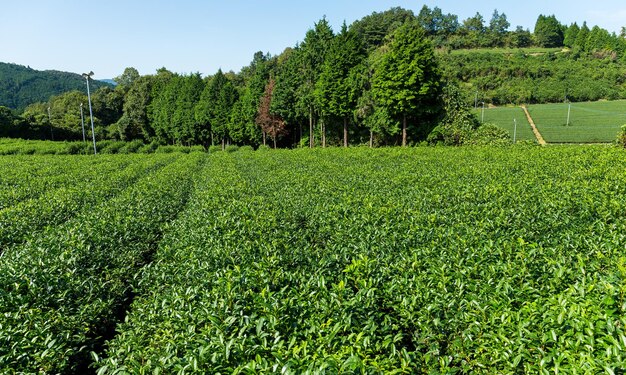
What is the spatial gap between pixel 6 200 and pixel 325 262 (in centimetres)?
1471

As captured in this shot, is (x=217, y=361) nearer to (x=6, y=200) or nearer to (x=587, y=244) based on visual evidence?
(x=587, y=244)

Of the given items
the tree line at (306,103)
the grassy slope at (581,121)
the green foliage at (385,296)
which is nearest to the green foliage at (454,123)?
the tree line at (306,103)

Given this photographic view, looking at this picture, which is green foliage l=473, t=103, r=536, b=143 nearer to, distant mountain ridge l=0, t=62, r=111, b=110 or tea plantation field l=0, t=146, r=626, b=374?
tea plantation field l=0, t=146, r=626, b=374

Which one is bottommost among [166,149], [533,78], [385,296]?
[166,149]

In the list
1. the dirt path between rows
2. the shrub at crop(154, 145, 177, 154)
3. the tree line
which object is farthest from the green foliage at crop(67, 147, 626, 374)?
the shrub at crop(154, 145, 177, 154)

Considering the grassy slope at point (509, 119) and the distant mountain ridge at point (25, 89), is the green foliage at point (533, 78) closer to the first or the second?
the grassy slope at point (509, 119)

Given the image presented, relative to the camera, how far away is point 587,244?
15.7ft

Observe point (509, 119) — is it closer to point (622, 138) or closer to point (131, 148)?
point (622, 138)

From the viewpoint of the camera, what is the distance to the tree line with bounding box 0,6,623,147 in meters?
36.0

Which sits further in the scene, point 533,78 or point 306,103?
point 533,78

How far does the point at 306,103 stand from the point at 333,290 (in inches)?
1729

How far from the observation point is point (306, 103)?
46031mm

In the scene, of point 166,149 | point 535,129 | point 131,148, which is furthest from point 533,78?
point 131,148

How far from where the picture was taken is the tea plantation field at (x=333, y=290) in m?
2.79
